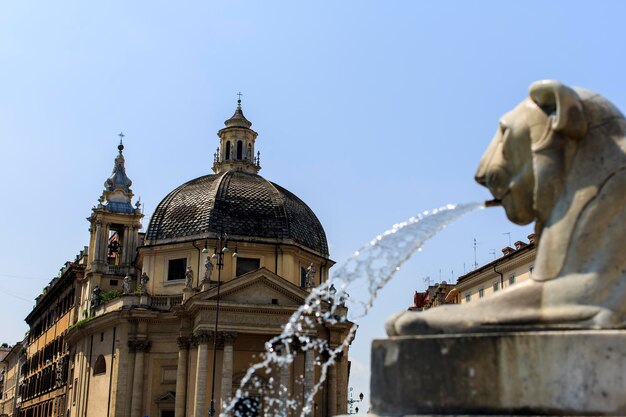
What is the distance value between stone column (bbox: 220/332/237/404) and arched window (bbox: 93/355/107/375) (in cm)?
1164

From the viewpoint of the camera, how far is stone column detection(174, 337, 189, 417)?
152 feet

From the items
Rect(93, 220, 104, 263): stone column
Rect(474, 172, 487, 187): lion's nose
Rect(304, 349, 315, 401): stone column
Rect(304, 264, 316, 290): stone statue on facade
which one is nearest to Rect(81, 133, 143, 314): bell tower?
Rect(93, 220, 104, 263): stone column

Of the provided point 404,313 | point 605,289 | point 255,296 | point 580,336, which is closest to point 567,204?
point 605,289

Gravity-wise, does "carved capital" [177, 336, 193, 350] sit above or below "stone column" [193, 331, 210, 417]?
above

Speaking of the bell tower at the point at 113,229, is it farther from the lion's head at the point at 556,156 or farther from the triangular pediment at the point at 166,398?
the lion's head at the point at 556,156

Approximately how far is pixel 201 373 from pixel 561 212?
137ft

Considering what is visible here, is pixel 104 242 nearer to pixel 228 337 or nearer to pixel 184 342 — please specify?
pixel 184 342

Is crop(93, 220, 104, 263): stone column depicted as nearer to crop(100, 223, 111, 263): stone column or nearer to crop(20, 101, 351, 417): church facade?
crop(100, 223, 111, 263): stone column

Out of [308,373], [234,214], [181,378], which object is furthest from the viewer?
[234,214]

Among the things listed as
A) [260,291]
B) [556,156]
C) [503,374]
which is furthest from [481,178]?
[260,291]

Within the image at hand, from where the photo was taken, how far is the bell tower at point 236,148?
191 feet

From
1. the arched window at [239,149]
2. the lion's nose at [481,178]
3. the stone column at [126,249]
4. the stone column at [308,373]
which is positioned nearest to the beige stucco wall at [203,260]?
the stone column at [308,373]

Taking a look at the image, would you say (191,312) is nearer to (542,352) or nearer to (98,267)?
(98,267)

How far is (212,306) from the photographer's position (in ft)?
150
